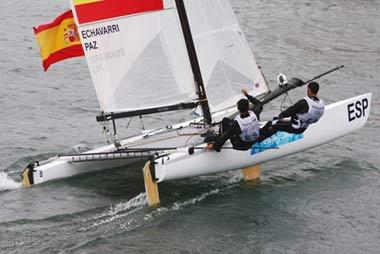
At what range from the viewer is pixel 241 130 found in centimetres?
1191

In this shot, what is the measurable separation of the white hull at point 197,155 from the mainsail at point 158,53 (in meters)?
0.76

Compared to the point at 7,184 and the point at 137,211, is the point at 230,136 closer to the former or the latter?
the point at 137,211

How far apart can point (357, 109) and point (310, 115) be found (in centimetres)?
139

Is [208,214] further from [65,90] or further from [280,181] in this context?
[65,90]

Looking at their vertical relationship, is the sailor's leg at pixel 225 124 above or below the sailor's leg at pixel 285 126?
above

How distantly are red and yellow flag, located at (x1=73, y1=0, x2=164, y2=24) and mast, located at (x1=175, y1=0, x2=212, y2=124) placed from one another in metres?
0.35

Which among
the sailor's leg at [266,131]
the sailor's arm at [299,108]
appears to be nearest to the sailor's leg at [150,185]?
the sailor's leg at [266,131]

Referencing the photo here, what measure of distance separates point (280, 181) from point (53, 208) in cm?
346

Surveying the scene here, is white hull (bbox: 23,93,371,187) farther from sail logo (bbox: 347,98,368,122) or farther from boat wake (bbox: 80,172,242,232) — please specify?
boat wake (bbox: 80,172,242,232)

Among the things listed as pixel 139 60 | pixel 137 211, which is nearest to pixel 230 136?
pixel 137 211

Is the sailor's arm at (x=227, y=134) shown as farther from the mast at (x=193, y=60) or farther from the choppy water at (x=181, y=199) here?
the mast at (x=193, y=60)

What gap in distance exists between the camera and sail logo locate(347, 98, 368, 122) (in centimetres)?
1331

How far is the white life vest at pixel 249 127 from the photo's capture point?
39.1 feet

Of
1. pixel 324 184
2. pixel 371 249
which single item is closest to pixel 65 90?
pixel 324 184
